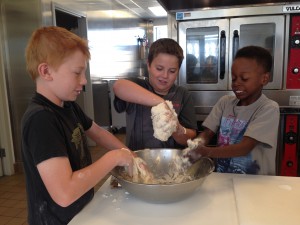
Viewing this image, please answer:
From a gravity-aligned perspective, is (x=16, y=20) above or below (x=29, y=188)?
above

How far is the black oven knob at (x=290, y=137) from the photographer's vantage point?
209cm

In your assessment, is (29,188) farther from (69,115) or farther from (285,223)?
(285,223)

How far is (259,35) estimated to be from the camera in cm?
208

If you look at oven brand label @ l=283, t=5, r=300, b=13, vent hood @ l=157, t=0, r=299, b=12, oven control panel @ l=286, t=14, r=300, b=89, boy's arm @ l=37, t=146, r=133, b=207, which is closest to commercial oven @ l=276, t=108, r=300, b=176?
oven control panel @ l=286, t=14, r=300, b=89

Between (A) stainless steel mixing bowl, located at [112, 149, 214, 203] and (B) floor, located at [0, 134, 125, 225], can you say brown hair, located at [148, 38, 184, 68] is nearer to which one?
(A) stainless steel mixing bowl, located at [112, 149, 214, 203]

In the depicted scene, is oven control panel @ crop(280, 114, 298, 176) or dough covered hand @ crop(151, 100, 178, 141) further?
oven control panel @ crop(280, 114, 298, 176)

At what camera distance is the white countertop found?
752 mm

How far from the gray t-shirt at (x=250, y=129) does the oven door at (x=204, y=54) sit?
2.59 ft

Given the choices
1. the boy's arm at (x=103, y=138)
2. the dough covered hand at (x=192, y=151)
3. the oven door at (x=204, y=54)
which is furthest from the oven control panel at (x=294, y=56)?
the boy's arm at (x=103, y=138)

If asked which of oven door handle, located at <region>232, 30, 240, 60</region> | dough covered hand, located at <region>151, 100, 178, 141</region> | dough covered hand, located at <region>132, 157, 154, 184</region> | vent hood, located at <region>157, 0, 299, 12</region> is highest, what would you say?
vent hood, located at <region>157, 0, 299, 12</region>

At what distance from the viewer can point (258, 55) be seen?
1.26 meters

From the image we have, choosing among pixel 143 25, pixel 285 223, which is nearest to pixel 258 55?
pixel 285 223

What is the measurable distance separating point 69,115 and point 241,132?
794mm

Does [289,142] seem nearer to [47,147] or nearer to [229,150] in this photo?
[229,150]
